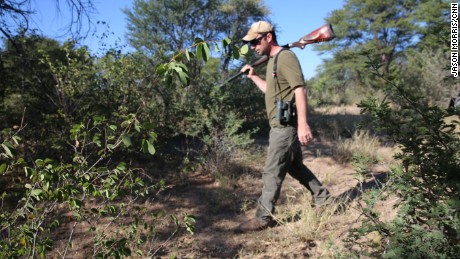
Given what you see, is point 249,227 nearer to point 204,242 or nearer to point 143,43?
point 204,242

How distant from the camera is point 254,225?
330cm

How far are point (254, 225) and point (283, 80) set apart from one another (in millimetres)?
1386

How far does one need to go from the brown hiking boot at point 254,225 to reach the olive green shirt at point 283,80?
920mm

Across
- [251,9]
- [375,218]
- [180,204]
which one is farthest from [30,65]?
[251,9]

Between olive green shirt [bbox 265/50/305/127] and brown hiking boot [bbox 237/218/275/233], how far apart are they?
920 mm

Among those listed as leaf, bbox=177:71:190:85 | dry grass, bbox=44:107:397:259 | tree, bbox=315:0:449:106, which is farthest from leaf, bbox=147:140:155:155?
tree, bbox=315:0:449:106

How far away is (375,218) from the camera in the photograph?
1.95 metres

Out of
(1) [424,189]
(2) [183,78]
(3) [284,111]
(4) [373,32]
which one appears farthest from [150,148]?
(4) [373,32]

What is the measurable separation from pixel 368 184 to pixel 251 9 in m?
12.5

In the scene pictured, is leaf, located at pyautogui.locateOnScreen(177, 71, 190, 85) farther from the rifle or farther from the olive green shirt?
the rifle

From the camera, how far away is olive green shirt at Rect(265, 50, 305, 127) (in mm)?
3160

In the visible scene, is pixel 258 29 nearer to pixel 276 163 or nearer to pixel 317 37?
pixel 317 37

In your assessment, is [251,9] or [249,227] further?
[251,9]

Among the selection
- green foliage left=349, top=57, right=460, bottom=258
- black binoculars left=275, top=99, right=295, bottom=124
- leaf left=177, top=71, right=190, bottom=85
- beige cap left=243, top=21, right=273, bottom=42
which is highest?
beige cap left=243, top=21, right=273, bottom=42
